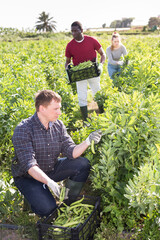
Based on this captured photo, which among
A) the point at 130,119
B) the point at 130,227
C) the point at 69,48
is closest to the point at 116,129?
the point at 130,119

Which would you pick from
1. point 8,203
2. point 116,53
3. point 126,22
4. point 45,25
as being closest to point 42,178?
point 8,203

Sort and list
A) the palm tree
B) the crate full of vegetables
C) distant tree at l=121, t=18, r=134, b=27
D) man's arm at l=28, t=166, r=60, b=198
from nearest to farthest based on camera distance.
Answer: man's arm at l=28, t=166, r=60, b=198, the crate full of vegetables, the palm tree, distant tree at l=121, t=18, r=134, b=27

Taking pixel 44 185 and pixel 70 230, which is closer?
pixel 70 230

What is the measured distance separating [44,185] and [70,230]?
2.11ft

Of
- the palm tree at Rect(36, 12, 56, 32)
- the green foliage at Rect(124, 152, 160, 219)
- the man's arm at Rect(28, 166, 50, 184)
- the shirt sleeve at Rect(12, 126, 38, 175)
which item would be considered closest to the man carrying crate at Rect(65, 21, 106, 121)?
the shirt sleeve at Rect(12, 126, 38, 175)

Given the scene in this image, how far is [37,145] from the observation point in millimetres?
3111

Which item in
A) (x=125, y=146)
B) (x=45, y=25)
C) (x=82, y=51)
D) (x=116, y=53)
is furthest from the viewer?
(x=45, y=25)

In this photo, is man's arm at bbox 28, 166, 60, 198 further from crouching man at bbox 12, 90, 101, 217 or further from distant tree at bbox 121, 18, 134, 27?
distant tree at bbox 121, 18, 134, 27

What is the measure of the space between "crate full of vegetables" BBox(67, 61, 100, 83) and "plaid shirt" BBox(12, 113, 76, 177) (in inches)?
84.4

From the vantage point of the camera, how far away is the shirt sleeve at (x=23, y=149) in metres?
2.93

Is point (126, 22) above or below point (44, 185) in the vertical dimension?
above

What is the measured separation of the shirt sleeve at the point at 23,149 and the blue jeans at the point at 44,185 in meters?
0.16

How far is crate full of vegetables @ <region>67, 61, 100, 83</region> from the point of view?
17.4 ft

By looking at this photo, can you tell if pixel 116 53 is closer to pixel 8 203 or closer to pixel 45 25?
pixel 8 203
